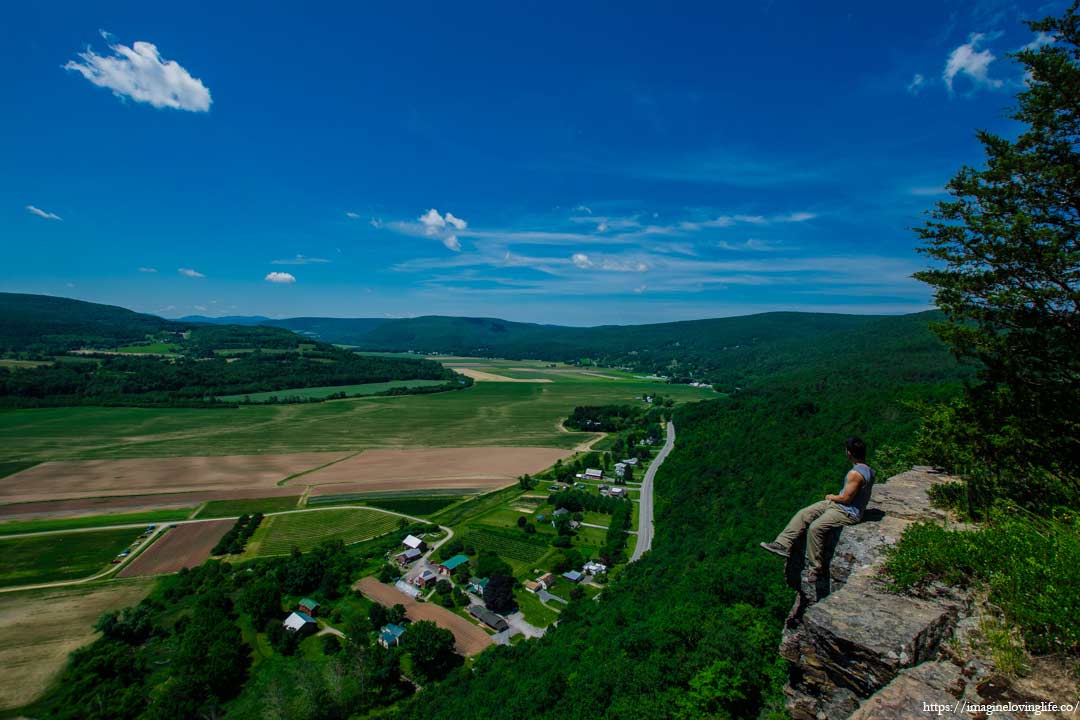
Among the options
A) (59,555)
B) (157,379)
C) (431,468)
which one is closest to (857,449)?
(59,555)

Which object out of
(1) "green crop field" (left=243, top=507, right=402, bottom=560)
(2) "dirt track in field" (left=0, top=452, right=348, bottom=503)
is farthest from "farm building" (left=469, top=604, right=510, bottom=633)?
(2) "dirt track in field" (left=0, top=452, right=348, bottom=503)

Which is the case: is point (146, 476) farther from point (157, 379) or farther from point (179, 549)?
point (157, 379)

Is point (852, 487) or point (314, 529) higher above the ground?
point (852, 487)

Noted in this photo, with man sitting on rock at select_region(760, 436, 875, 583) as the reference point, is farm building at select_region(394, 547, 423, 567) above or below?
below

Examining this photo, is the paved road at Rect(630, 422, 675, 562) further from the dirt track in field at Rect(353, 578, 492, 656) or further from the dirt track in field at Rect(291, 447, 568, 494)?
the dirt track in field at Rect(291, 447, 568, 494)

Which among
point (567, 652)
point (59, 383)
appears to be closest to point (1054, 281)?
point (567, 652)

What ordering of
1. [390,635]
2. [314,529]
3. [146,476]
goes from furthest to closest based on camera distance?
[146,476], [314,529], [390,635]
